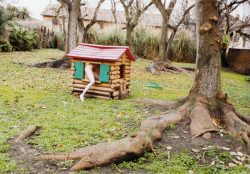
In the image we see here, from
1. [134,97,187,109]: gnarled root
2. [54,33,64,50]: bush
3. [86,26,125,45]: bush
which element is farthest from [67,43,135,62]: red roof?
[54,33,64,50]: bush

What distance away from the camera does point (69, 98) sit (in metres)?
7.54

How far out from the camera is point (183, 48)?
21750 mm

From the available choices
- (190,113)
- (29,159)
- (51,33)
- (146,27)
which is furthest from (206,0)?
(51,33)

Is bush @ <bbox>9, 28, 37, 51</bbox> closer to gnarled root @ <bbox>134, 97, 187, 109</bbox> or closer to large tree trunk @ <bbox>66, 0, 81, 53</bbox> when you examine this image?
large tree trunk @ <bbox>66, 0, 81, 53</bbox>

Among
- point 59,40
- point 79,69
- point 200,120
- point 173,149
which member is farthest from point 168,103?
point 59,40

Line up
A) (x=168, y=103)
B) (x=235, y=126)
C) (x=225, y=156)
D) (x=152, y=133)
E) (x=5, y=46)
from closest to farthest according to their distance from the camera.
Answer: (x=225, y=156), (x=152, y=133), (x=235, y=126), (x=168, y=103), (x=5, y=46)

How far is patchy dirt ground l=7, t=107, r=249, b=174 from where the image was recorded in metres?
3.56

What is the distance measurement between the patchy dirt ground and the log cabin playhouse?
3.10 metres

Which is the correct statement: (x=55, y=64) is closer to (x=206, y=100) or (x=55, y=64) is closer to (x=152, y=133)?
(x=206, y=100)

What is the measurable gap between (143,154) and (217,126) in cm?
192

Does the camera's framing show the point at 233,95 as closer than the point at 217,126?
No

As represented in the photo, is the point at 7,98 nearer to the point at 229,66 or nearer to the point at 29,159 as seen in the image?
the point at 29,159

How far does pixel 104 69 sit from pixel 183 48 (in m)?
15.7

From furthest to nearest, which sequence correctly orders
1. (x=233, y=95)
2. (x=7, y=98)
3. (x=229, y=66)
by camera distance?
1. (x=229, y=66)
2. (x=233, y=95)
3. (x=7, y=98)
